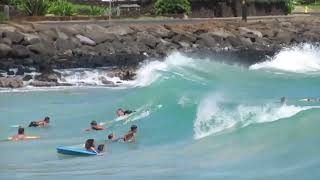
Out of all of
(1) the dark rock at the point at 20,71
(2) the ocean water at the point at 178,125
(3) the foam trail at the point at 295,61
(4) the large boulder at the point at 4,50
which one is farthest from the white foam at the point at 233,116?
(4) the large boulder at the point at 4,50

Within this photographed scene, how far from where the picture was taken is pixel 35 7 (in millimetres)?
58969

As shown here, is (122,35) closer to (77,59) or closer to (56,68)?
(77,59)

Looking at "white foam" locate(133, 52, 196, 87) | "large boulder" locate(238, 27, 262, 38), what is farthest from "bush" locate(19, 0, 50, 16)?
"white foam" locate(133, 52, 196, 87)

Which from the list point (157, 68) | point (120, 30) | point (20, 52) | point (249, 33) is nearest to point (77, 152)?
point (157, 68)

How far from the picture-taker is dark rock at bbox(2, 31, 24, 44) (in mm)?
46562

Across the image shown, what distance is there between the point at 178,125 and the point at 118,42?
→ 84.0ft

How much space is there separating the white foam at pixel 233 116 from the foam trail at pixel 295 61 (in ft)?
67.2

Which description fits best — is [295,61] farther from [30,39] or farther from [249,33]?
[30,39]

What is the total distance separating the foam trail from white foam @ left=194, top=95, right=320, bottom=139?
2048cm

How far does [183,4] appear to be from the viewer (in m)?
64.9

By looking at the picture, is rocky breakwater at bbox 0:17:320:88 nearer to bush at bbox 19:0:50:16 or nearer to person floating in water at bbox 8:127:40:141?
bush at bbox 19:0:50:16

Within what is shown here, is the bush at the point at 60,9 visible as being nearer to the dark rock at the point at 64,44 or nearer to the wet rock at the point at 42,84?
the dark rock at the point at 64,44

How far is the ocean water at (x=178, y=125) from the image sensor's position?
59.8 feet

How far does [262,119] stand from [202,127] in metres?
1.89
